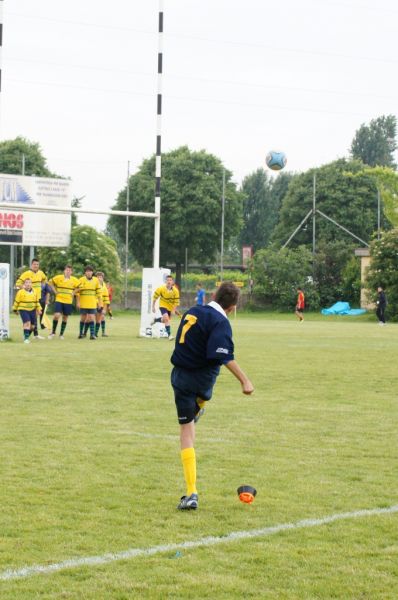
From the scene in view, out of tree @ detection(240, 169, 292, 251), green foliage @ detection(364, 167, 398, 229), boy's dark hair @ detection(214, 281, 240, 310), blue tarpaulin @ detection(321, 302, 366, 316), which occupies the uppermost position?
tree @ detection(240, 169, 292, 251)

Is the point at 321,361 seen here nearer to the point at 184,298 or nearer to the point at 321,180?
the point at 184,298

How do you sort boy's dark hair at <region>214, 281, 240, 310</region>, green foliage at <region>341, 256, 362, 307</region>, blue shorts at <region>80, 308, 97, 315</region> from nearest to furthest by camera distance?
1. boy's dark hair at <region>214, 281, 240, 310</region>
2. blue shorts at <region>80, 308, 97, 315</region>
3. green foliage at <region>341, 256, 362, 307</region>

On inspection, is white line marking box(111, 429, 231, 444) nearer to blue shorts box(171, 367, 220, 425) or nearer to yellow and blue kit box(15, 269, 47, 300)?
blue shorts box(171, 367, 220, 425)

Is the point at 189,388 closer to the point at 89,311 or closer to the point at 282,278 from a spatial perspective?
the point at 89,311

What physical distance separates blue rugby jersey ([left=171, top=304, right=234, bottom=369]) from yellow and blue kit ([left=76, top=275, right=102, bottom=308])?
20.6m

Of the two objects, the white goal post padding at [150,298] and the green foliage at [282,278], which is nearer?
the white goal post padding at [150,298]

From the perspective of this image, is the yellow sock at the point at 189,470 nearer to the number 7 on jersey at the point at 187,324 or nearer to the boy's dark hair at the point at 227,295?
the number 7 on jersey at the point at 187,324

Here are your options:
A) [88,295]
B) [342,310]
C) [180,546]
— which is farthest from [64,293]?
[342,310]

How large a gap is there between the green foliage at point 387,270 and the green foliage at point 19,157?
2885cm

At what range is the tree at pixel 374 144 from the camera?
108 m

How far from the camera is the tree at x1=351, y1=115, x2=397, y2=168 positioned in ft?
354

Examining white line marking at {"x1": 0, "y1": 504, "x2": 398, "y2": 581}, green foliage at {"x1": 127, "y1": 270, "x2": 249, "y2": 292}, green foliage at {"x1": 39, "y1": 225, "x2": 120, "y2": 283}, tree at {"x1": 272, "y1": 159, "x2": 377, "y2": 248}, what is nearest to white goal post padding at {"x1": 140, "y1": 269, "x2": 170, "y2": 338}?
white line marking at {"x1": 0, "y1": 504, "x2": 398, "y2": 581}

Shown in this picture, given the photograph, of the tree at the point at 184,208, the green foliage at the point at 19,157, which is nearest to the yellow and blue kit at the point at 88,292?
the tree at the point at 184,208

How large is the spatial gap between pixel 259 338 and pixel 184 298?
1535 inches
